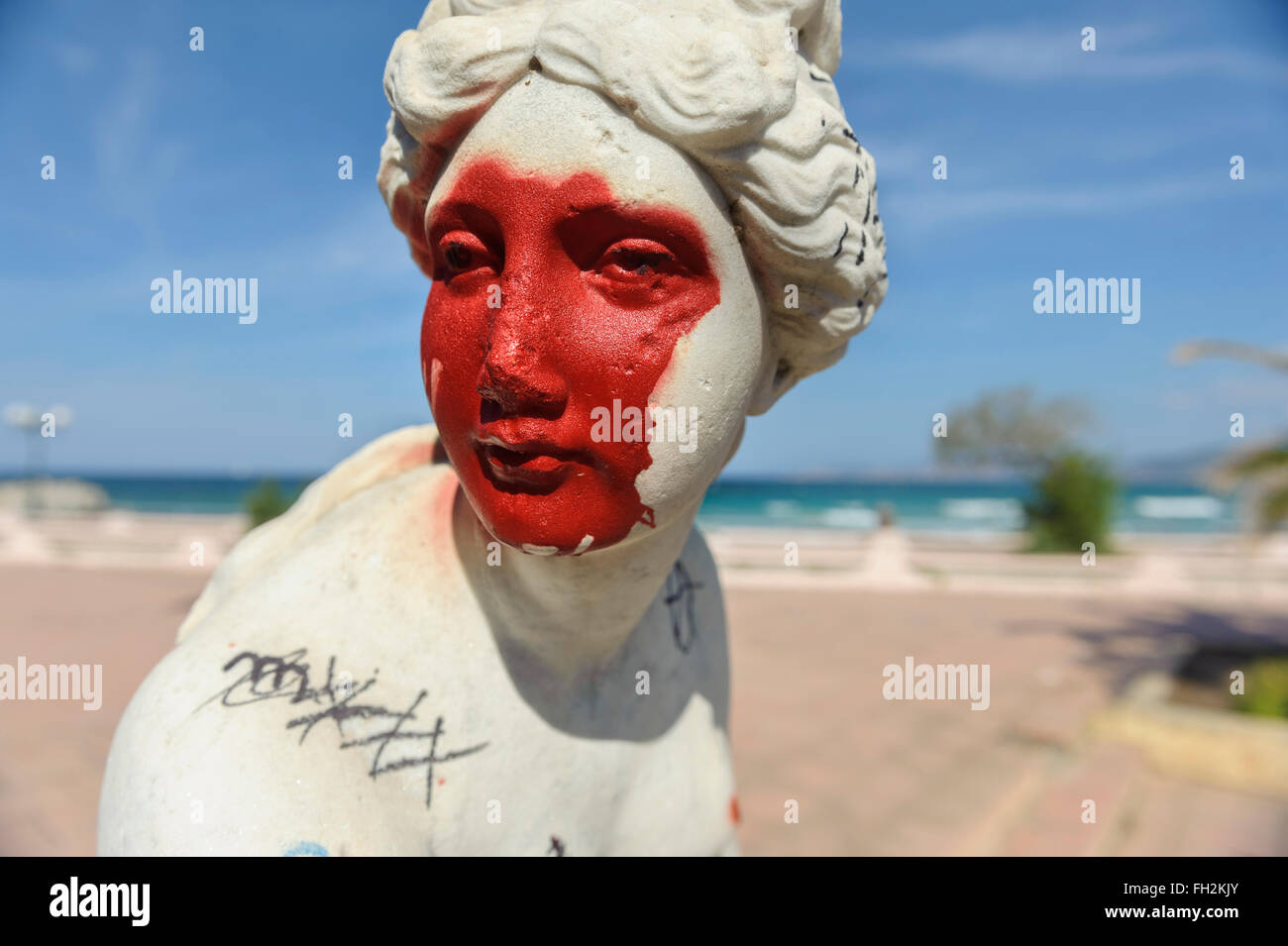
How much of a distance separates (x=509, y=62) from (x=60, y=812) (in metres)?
4.90

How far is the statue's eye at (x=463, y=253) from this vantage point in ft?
4.52

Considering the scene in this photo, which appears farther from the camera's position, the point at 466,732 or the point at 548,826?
the point at 548,826

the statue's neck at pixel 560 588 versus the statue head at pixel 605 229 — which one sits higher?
the statue head at pixel 605 229

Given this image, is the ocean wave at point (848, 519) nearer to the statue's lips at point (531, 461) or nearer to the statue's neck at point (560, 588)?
the statue's neck at point (560, 588)

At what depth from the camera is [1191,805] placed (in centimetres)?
469

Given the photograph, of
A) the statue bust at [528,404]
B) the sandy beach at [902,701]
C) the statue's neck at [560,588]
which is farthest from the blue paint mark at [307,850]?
the sandy beach at [902,701]

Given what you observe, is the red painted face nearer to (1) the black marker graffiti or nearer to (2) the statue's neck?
(2) the statue's neck

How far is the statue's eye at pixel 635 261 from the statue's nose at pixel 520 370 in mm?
160

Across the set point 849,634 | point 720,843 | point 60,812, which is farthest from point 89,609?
point 720,843

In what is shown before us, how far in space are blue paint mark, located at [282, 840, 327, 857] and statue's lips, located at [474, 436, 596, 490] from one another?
64 cm

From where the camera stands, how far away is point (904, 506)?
156 feet

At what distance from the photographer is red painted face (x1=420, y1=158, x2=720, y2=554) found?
1280 millimetres

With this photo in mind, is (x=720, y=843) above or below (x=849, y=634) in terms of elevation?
above
